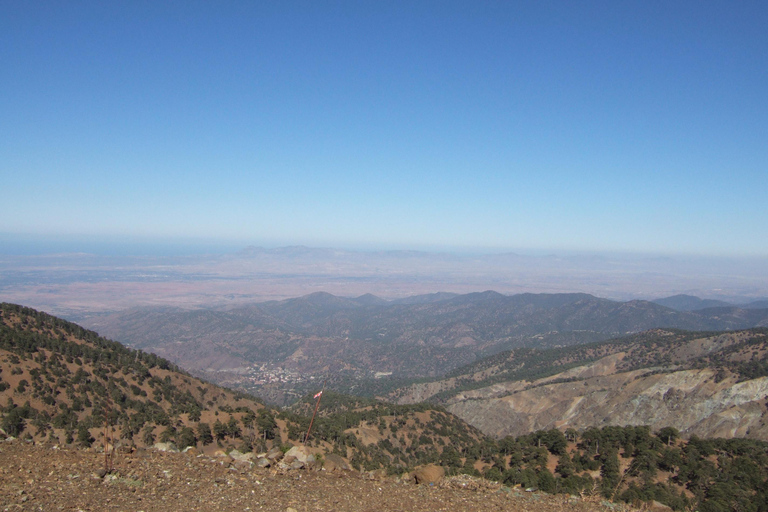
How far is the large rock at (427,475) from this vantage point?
1340 cm

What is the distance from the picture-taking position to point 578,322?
199 metres

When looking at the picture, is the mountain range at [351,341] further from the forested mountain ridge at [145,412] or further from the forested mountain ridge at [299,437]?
the forested mountain ridge at [299,437]

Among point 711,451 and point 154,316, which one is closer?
point 711,451

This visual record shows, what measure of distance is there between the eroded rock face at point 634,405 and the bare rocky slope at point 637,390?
119 millimetres

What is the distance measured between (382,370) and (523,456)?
129m

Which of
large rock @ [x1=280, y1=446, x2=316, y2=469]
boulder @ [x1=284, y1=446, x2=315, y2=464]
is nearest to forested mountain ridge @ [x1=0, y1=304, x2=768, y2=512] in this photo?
large rock @ [x1=280, y1=446, x2=316, y2=469]

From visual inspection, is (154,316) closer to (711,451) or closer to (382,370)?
(382,370)

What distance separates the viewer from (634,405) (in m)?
63.0

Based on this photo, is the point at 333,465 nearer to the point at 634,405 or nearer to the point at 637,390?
the point at 634,405

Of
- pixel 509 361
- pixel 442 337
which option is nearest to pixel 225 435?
pixel 509 361

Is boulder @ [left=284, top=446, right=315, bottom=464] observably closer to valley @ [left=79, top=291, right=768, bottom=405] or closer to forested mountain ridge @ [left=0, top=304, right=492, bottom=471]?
forested mountain ridge @ [left=0, top=304, right=492, bottom=471]

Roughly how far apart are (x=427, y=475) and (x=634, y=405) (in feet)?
212

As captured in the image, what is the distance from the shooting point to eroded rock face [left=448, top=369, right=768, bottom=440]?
169 ft

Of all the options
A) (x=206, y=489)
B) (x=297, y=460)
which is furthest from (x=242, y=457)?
(x=206, y=489)
